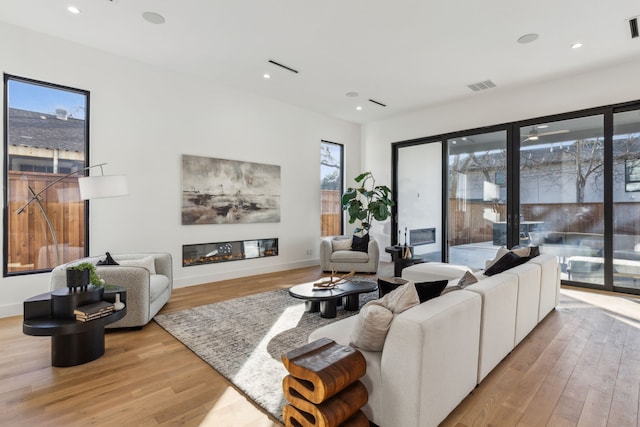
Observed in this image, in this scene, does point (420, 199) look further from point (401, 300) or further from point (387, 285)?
point (401, 300)

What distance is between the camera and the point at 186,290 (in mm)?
4840

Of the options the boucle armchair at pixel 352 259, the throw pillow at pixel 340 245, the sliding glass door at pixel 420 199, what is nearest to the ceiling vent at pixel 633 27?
the sliding glass door at pixel 420 199

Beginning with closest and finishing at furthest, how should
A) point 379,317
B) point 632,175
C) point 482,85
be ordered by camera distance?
point 379,317 < point 632,175 < point 482,85

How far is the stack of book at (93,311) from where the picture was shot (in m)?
2.51

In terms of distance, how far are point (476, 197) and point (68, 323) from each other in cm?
623

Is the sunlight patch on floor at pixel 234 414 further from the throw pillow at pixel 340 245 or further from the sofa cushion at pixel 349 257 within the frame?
the throw pillow at pixel 340 245

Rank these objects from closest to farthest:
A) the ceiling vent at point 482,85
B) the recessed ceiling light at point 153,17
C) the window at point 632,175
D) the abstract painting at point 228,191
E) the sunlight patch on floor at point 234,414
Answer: the sunlight patch on floor at point 234,414, the recessed ceiling light at point 153,17, the window at point 632,175, the abstract painting at point 228,191, the ceiling vent at point 482,85

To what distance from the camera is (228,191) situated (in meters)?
5.59

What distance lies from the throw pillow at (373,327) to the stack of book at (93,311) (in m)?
2.12

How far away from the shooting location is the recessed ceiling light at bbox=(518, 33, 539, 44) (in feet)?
12.5

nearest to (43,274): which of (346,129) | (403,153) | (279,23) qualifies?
(279,23)

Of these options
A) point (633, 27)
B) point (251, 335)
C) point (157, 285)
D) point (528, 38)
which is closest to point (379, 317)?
point (251, 335)

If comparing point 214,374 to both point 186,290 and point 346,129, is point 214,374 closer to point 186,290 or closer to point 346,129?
point 186,290

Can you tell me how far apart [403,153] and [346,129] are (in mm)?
1460
